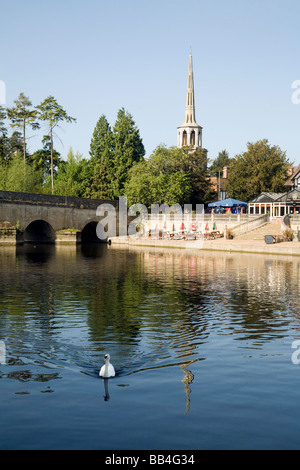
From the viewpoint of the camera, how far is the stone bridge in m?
64.2

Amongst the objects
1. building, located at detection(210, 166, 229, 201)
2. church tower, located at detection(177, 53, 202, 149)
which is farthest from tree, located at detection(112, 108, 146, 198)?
church tower, located at detection(177, 53, 202, 149)

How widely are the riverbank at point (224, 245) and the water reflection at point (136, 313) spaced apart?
37.4 feet

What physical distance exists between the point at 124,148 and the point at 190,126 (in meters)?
40.1

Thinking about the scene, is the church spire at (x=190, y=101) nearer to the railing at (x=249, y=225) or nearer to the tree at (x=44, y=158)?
the tree at (x=44, y=158)

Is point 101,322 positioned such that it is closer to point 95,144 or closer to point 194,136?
point 95,144

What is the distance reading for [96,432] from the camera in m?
10.2

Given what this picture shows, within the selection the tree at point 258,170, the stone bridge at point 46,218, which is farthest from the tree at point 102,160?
the tree at point 258,170

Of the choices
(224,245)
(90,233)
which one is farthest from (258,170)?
(224,245)

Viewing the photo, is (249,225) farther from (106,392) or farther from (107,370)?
(106,392)

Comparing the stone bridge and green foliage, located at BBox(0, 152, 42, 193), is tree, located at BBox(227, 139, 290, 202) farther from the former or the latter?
green foliage, located at BBox(0, 152, 42, 193)

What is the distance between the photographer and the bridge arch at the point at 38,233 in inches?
2901

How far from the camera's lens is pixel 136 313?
2162cm

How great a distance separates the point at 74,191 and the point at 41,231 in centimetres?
1613
